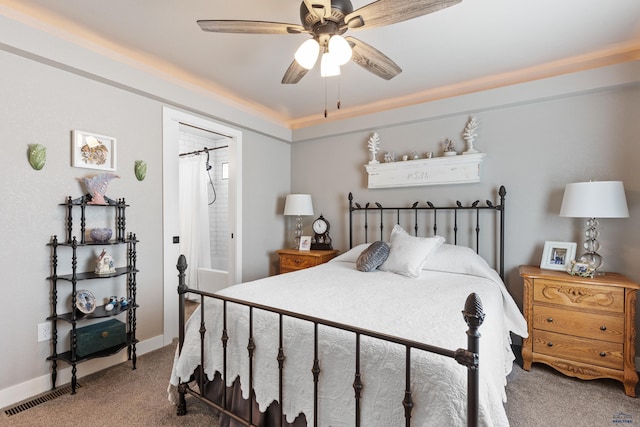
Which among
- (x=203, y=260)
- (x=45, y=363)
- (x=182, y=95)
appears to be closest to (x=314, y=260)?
(x=203, y=260)

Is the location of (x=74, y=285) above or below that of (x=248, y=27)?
below

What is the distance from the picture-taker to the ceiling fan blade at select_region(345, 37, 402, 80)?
184 cm

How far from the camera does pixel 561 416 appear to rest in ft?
6.20

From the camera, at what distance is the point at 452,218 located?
3.23 m

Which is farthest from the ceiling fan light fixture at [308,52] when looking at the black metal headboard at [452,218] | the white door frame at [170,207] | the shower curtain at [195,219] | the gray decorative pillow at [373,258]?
the shower curtain at [195,219]

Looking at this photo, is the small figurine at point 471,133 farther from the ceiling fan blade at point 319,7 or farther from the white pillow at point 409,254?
the ceiling fan blade at point 319,7

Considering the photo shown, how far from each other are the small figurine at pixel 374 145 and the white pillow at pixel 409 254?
1189 millimetres

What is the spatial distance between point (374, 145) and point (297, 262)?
164 cm

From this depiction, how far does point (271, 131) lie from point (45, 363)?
3035 mm

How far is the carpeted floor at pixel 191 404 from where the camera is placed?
1.84 meters

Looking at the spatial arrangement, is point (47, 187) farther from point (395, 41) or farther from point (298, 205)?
point (395, 41)

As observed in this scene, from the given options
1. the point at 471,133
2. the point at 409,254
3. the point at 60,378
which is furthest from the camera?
the point at 471,133

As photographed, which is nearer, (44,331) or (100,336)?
(44,331)

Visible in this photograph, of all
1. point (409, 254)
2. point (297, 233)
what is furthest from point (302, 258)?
point (409, 254)
